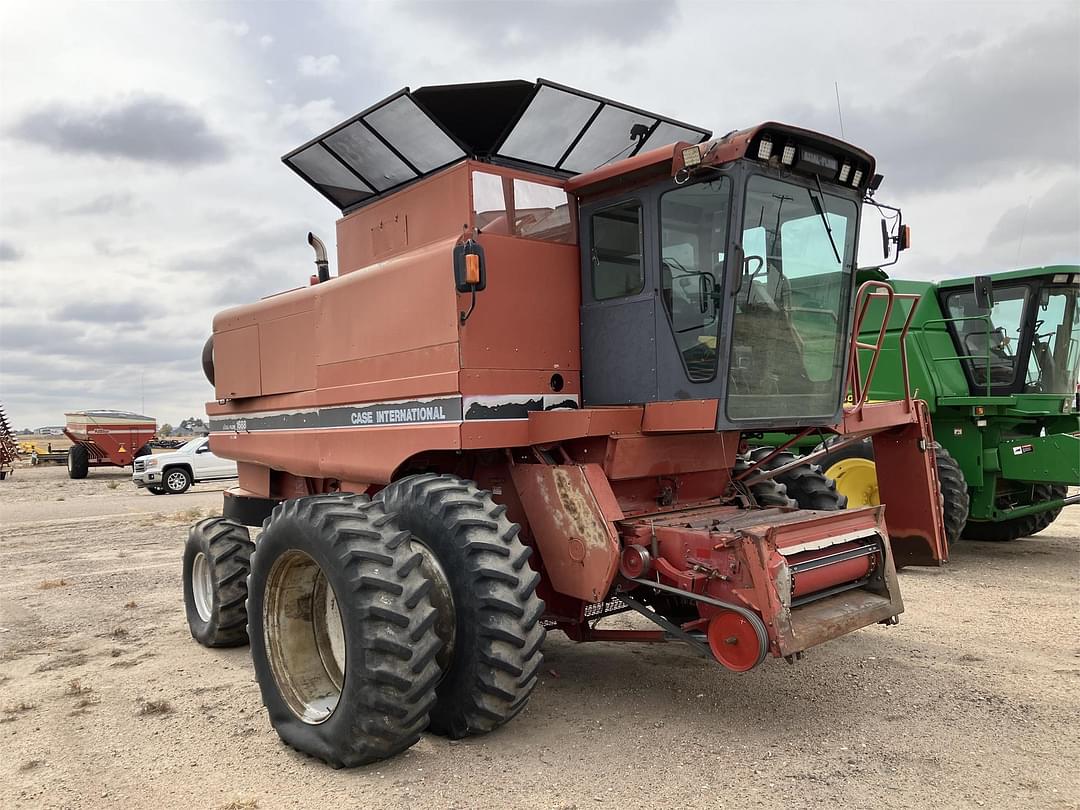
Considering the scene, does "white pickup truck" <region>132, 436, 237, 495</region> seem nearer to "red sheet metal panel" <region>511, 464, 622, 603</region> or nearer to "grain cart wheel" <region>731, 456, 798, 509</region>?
"grain cart wheel" <region>731, 456, 798, 509</region>

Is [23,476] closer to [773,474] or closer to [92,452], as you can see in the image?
[92,452]

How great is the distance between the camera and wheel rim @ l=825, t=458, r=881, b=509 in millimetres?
9680

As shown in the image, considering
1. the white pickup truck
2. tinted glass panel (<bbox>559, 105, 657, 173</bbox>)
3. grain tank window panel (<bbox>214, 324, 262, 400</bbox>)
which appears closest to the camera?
tinted glass panel (<bbox>559, 105, 657, 173</bbox>)

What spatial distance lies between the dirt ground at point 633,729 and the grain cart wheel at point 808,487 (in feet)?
3.22

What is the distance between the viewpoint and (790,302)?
Answer: 4891mm

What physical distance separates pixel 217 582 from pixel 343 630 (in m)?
2.53

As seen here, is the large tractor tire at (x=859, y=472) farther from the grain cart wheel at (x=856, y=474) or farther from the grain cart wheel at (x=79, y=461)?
the grain cart wheel at (x=79, y=461)

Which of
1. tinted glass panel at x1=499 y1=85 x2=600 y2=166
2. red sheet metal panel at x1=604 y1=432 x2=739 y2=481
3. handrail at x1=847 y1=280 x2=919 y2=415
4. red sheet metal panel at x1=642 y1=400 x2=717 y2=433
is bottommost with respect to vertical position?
red sheet metal panel at x1=604 y1=432 x2=739 y2=481

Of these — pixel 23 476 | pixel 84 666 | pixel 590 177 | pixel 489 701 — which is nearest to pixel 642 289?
pixel 590 177

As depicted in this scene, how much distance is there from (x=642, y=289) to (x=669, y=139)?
186cm

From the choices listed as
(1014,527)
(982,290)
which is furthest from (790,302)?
(1014,527)

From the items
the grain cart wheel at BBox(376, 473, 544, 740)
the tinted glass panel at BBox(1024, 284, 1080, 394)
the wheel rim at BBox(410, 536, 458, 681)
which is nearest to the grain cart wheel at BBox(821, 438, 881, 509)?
the tinted glass panel at BBox(1024, 284, 1080, 394)

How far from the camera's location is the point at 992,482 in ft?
30.3

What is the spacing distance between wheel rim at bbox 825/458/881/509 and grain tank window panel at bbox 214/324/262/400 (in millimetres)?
6602
